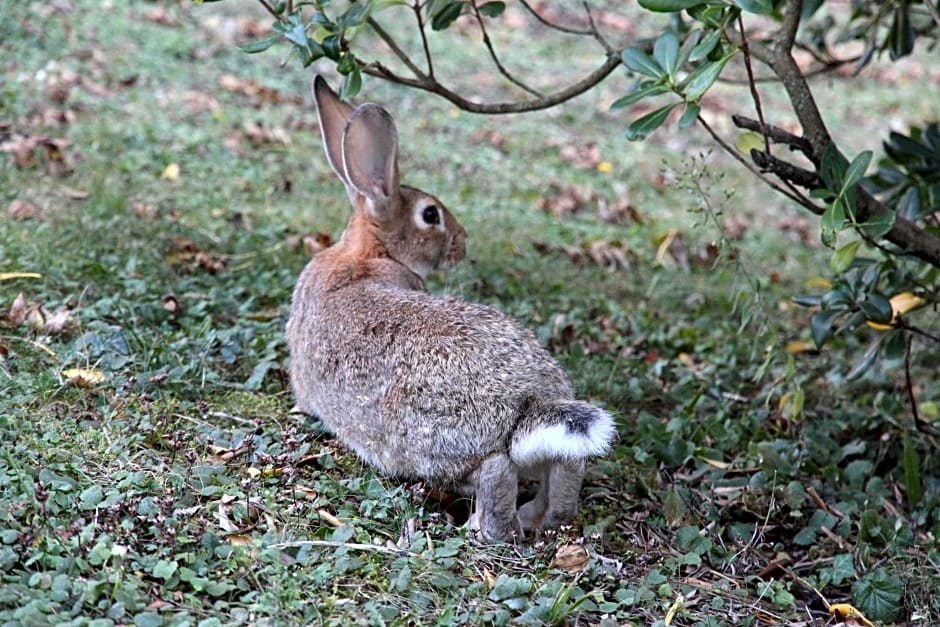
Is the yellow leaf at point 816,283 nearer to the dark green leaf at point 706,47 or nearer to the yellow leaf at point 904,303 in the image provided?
the yellow leaf at point 904,303

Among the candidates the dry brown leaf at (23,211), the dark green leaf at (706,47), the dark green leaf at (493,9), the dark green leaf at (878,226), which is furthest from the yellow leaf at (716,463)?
the dry brown leaf at (23,211)

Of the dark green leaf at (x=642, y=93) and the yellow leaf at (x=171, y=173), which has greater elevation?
the dark green leaf at (x=642, y=93)

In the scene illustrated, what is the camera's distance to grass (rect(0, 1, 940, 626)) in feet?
12.4

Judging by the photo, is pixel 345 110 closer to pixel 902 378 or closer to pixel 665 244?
pixel 665 244

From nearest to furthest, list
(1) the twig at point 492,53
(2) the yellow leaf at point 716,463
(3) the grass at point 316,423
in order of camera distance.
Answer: (3) the grass at point 316,423, (1) the twig at point 492,53, (2) the yellow leaf at point 716,463

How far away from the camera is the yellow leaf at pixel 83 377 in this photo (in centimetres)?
478

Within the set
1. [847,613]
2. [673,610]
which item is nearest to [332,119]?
[673,610]

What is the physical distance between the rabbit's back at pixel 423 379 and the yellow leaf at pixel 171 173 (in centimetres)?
334

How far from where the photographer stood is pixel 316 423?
16.7ft

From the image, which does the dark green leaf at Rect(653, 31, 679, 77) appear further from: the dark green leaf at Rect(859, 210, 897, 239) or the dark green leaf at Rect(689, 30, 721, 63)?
the dark green leaf at Rect(859, 210, 897, 239)

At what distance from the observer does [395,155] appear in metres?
5.98

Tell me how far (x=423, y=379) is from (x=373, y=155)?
194 cm

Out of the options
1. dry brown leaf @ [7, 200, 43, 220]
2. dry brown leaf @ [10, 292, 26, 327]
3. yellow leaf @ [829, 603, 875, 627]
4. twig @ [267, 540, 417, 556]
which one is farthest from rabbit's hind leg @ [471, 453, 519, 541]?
dry brown leaf @ [7, 200, 43, 220]

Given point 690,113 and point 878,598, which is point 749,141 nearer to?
point 690,113
